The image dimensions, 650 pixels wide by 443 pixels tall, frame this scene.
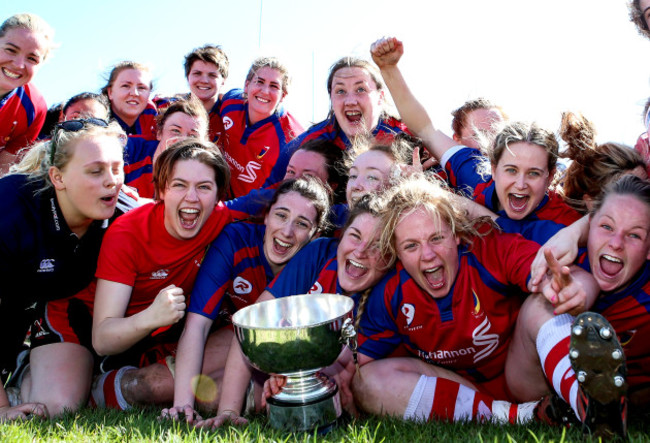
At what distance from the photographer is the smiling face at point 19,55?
4.75m

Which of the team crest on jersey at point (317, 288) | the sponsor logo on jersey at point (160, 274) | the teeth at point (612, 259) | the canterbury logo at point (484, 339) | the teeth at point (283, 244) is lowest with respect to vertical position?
the canterbury logo at point (484, 339)

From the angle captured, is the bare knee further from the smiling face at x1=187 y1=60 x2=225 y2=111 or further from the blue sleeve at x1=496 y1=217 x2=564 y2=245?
the smiling face at x1=187 y1=60 x2=225 y2=111

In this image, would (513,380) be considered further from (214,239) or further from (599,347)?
(214,239)

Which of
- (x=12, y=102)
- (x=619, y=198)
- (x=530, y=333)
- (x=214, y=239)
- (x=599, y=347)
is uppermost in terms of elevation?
(x=12, y=102)

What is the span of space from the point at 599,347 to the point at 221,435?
1.59m

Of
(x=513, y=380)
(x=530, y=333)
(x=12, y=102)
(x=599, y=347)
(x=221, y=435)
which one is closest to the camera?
(x=599, y=347)

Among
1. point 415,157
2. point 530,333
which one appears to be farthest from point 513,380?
point 415,157

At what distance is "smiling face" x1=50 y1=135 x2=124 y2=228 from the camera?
3.33 meters

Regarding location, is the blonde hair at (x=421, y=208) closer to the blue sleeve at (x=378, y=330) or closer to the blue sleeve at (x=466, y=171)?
the blue sleeve at (x=378, y=330)

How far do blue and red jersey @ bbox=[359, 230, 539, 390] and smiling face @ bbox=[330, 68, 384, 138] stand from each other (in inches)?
76.9

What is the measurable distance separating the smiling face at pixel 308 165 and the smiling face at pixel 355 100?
0.49 m

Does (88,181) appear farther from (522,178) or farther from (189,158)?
(522,178)

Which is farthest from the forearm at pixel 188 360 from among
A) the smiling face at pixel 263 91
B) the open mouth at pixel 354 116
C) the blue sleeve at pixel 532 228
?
the smiling face at pixel 263 91

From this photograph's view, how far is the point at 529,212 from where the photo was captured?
3.41 metres
